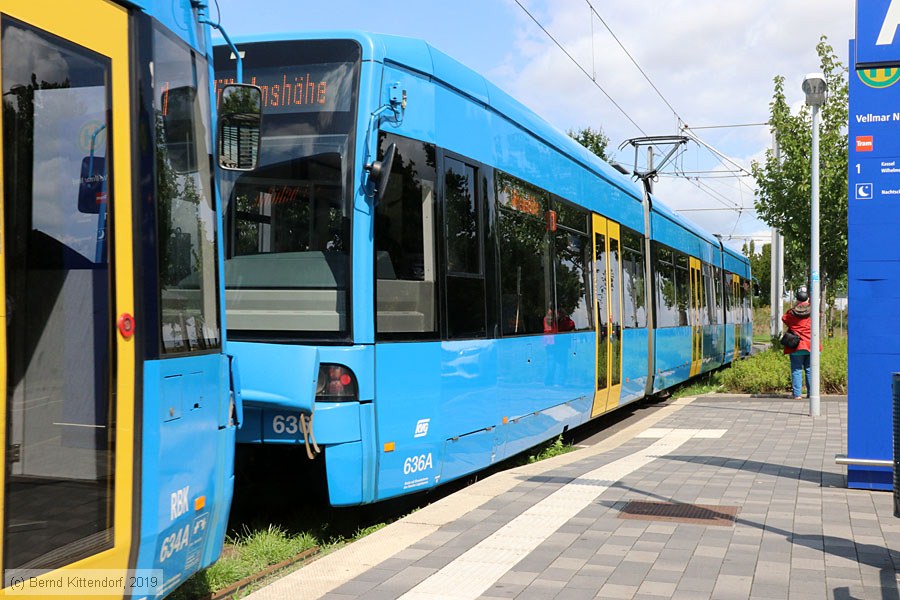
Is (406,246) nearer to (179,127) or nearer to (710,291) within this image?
(179,127)

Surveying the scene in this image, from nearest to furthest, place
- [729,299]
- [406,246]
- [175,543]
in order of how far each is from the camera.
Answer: [175,543], [406,246], [729,299]

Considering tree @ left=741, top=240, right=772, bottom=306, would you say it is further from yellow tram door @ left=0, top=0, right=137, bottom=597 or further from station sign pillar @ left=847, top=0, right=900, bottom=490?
yellow tram door @ left=0, top=0, right=137, bottom=597

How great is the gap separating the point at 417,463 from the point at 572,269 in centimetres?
481

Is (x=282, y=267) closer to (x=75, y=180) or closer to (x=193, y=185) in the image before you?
(x=193, y=185)

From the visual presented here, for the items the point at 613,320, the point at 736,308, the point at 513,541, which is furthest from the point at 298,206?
the point at 736,308

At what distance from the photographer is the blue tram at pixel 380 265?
630 centimetres

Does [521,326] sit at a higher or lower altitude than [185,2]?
lower

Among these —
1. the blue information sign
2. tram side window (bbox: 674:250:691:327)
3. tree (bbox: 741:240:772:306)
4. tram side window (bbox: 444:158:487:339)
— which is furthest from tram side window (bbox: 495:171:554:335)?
tree (bbox: 741:240:772:306)

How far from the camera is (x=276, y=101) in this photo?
6652mm

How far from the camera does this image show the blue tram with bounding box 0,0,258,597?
11.1 feet

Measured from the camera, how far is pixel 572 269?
11.2m

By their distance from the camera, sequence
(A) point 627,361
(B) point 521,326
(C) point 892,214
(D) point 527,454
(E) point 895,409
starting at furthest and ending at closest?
(A) point 627,361 → (D) point 527,454 → (B) point 521,326 → (C) point 892,214 → (E) point 895,409

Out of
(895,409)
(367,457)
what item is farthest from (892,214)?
(367,457)

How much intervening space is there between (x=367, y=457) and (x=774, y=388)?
1415 cm
